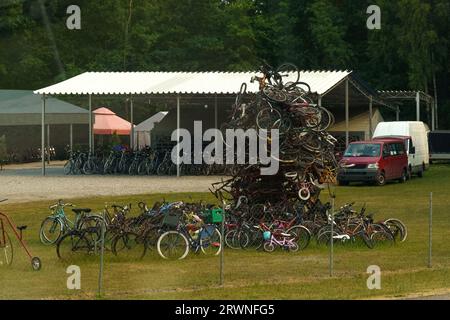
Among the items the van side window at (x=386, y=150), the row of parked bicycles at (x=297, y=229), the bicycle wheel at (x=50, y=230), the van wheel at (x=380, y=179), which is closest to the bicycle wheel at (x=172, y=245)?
the row of parked bicycles at (x=297, y=229)

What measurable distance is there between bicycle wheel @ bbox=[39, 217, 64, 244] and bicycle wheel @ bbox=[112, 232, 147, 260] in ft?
7.24

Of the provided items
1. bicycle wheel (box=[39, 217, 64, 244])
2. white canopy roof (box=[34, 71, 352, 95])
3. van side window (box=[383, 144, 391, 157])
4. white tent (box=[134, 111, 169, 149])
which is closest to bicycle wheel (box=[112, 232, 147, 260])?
bicycle wheel (box=[39, 217, 64, 244])

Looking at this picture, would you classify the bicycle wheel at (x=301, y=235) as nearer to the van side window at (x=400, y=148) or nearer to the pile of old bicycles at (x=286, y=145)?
the pile of old bicycles at (x=286, y=145)

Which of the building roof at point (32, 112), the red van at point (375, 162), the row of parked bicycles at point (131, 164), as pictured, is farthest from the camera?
the building roof at point (32, 112)

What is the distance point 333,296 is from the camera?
14.4 m

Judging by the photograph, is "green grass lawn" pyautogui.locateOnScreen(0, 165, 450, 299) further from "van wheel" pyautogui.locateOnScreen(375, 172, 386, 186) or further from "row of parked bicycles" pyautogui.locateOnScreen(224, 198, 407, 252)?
"van wheel" pyautogui.locateOnScreen(375, 172, 386, 186)

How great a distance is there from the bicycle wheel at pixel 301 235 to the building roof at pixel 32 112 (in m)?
40.4

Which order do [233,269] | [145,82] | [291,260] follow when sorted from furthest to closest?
A: [145,82], [291,260], [233,269]

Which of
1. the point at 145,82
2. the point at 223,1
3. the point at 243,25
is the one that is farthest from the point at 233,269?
the point at 223,1

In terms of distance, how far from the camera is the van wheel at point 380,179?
40.4 m

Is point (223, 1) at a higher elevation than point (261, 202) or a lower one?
higher
